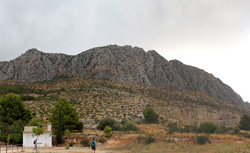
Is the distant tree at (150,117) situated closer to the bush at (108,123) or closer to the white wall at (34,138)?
the bush at (108,123)

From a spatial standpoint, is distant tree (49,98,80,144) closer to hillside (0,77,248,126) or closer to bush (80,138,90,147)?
bush (80,138,90,147)

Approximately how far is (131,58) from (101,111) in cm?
5075

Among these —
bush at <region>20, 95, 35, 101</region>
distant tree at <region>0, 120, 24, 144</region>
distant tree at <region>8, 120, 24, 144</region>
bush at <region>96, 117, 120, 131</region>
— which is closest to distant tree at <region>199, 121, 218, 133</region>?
bush at <region>96, 117, 120, 131</region>

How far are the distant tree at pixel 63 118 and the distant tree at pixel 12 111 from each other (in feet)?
18.2

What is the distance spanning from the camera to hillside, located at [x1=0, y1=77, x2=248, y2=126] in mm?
50694

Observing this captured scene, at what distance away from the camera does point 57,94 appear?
60.2 m

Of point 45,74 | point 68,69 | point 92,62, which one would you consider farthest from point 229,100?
point 45,74

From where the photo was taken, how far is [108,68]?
86.2 meters

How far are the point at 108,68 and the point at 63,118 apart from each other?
55312 millimetres

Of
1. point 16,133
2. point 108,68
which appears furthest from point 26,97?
point 108,68

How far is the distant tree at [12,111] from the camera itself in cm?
3316

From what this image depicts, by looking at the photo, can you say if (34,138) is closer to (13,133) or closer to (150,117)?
(13,133)

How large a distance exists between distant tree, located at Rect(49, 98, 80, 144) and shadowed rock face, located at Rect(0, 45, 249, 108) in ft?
164

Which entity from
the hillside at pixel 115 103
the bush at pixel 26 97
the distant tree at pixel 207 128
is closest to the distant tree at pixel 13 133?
the hillside at pixel 115 103
